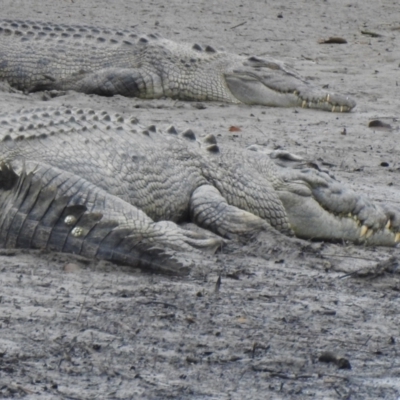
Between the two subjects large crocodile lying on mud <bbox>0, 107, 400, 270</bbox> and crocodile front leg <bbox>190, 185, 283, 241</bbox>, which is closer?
large crocodile lying on mud <bbox>0, 107, 400, 270</bbox>

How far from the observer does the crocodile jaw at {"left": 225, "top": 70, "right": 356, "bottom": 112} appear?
30.2 ft

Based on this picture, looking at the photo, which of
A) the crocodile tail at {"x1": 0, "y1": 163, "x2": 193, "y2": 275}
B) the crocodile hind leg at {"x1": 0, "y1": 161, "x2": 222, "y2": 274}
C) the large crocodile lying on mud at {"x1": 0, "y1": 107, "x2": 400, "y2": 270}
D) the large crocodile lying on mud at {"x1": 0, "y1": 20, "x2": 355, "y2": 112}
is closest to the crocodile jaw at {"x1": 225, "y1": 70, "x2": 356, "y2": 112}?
the large crocodile lying on mud at {"x1": 0, "y1": 20, "x2": 355, "y2": 112}

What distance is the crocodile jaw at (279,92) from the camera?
920 centimetres

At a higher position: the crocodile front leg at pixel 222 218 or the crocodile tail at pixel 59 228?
the crocodile tail at pixel 59 228

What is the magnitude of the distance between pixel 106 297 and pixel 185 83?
226 inches

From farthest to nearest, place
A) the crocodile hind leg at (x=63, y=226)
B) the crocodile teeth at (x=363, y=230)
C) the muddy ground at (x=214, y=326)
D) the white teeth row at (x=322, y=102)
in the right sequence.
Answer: the white teeth row at (x=322, y=102) → the crocodile teeth at (x=363, y=230) → the crocodile hind leg at (x=63, y=226) → the muddy ground at (x=214, y=326)

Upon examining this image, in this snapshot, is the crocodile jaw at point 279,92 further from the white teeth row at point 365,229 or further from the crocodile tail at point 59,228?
the crocodile tail at point 59,228

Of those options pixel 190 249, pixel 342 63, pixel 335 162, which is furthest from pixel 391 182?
pixel 342 63

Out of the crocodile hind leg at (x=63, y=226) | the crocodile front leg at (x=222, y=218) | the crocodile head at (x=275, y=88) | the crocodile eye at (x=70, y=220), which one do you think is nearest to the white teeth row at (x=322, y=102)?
the crocodile head at (x=275, y=88)

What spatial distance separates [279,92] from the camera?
31.0 feet

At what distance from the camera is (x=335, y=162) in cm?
716

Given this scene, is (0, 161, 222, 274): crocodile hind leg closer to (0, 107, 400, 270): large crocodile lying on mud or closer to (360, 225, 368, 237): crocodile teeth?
(0, 107, 400, 270): large crocodile lying on mud

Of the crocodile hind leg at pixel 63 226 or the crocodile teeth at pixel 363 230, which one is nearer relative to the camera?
the crocodile hind leg at pixel 63 226

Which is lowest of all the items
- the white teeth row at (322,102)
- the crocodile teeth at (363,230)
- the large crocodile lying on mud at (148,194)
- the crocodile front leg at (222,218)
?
the white teeth row at (322,102)
